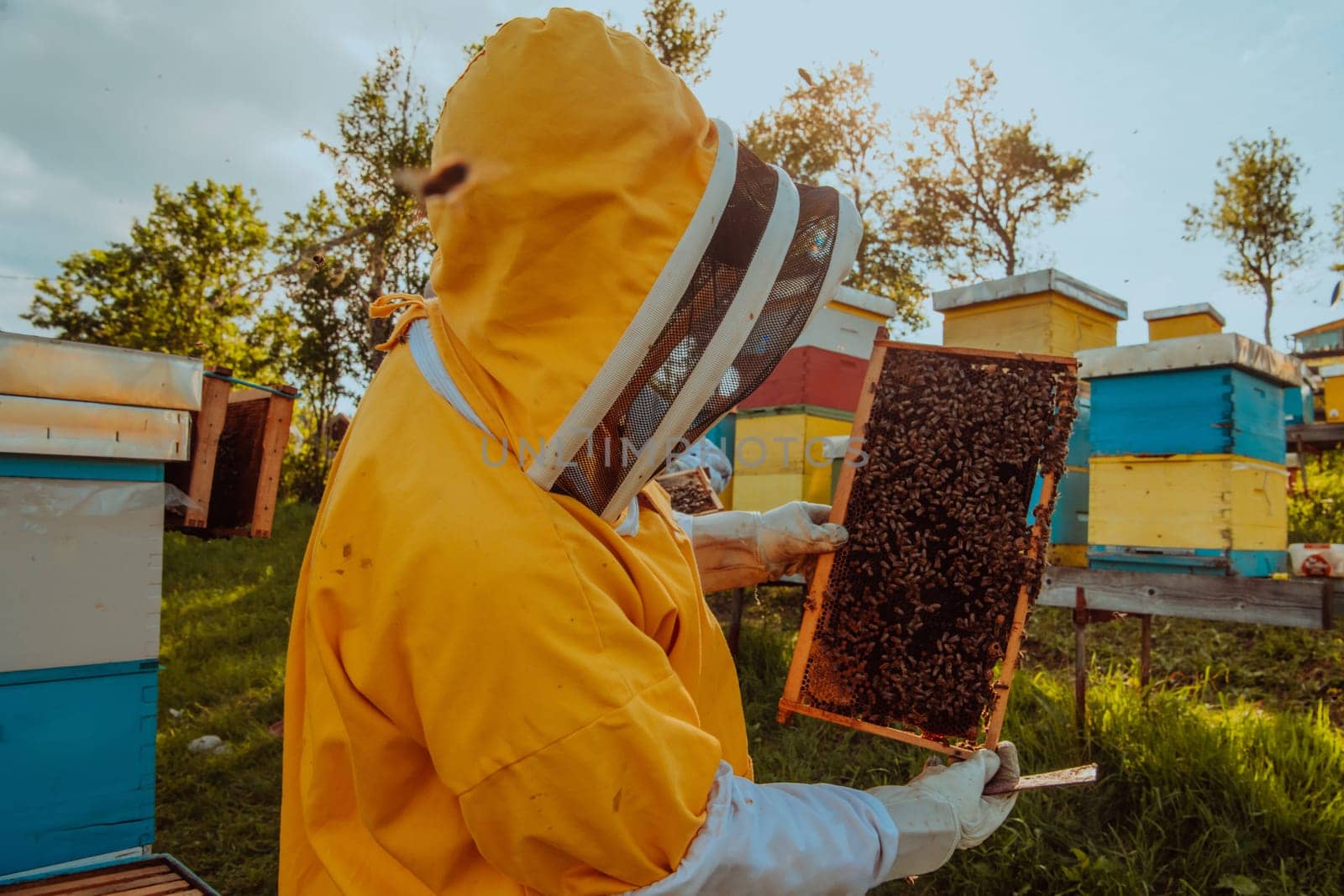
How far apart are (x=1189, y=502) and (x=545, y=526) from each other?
4.08 meters

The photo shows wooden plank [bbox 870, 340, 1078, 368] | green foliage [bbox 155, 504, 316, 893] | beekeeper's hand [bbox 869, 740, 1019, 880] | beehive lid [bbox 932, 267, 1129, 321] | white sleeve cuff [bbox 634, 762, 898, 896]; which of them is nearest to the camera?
white sleeve cuff [bbox 634, 762, 898, 896]

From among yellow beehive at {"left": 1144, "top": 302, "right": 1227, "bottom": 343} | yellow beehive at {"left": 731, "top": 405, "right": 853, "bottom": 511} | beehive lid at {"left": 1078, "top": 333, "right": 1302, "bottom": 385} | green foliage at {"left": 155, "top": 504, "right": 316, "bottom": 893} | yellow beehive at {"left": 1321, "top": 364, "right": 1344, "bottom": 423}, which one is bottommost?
green foliage at {"left": 155, "top": 504, "right": 316, "bottom": 893}

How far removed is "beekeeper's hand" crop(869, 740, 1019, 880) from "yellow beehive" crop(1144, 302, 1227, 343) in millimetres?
6137

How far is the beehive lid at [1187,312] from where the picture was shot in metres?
7.13

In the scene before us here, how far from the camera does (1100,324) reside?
561 cm

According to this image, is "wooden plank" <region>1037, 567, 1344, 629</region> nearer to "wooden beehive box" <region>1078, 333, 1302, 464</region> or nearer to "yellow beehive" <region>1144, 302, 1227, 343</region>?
"wooden beehive box" <region>1078, 333, 1302, 464</region>

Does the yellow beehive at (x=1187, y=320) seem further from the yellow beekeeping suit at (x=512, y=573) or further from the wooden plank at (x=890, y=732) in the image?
the yellow beekeeping suit at (x=512, y=573)

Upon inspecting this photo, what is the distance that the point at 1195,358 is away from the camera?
4113mm

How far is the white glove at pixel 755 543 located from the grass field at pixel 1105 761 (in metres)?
1.89

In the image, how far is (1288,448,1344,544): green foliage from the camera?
7027 mm

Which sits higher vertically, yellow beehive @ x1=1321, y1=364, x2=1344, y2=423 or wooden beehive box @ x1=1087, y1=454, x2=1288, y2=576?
yellow beehive @ x1=1321, y1=364, x2=1344, y2=423

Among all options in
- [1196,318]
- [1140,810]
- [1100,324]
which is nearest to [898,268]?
[1196,318]

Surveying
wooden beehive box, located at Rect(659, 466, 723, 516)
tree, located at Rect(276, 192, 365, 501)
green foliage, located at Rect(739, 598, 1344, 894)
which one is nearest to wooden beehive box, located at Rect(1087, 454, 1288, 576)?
green foliage, located at Rect(739, 598, 1344, 894)

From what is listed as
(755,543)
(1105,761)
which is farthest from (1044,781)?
(1105,761)
